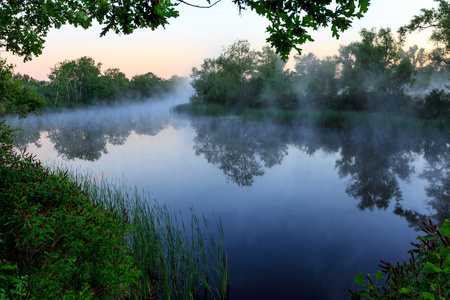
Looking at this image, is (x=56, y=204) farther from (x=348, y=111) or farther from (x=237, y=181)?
(x=348, y=111)

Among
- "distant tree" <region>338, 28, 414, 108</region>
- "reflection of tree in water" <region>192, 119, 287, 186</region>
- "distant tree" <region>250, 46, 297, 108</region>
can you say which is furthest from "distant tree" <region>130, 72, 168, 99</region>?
"distant tree" <region>338, 28, 414, 108</region>

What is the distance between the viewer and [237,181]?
51.4 feet

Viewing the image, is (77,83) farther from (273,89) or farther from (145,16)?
(145,16)

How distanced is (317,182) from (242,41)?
50.8 metres

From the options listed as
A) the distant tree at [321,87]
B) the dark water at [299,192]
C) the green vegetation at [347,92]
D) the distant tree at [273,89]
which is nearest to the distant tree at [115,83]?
the green vegetation at [347,92]

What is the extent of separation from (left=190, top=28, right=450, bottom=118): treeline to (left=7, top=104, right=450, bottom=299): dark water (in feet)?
24.6

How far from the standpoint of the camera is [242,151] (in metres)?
23.6

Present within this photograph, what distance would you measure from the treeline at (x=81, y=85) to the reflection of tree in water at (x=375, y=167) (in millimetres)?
81679

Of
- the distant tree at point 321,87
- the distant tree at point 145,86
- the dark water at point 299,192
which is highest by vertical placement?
the distant tree at point 145,86

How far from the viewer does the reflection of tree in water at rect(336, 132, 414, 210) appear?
42.6 feet

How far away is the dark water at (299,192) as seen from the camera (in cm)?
758

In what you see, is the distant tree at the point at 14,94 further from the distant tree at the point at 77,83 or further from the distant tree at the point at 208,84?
the distant tree at the point at 77,83

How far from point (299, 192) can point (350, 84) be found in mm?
34004

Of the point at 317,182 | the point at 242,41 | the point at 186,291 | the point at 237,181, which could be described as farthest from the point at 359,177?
the point at 242,41
